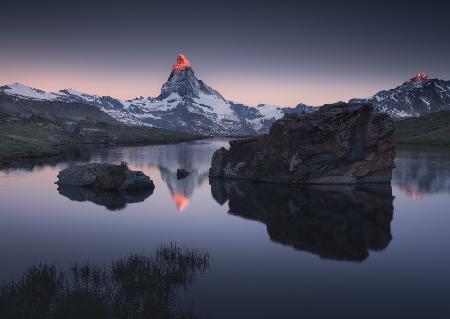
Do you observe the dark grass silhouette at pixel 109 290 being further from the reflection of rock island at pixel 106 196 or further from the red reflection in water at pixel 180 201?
the reflection of rock island at pixel 106 196

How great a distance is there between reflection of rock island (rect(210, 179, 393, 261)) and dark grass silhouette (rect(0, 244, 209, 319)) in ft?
32.5

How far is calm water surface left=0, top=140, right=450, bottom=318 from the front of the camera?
20.8 m

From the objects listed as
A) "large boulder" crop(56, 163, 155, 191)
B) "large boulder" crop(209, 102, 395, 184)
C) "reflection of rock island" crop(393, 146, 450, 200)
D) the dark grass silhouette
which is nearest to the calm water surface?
"reflection of rock island" crop(393, 146, 450, 200)

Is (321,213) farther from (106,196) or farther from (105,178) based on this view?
(105,178)

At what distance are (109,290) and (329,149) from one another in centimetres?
4590

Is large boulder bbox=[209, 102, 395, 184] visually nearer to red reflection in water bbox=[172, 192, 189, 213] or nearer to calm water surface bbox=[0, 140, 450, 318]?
calm water surface bbox=[0, 140, 450, 318]

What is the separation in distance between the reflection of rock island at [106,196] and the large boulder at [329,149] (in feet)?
65.3

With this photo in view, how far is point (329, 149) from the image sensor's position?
60.2 m

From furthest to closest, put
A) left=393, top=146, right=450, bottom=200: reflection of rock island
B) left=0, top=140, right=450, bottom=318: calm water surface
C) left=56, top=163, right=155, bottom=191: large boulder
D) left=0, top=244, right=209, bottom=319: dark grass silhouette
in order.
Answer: left=393, top=146, right=450, bottom=200: reflection of rock island, left=56, top=163, right=155, bottom=191: large boulder, left=0, top=140, right=450, bottom=318: calm water surface, left=0, top=244, right=209, bottom=319: dark grass silhouette

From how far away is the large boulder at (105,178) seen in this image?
56.7 meters

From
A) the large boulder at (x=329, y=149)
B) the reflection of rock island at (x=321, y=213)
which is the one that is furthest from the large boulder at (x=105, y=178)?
the large boulder at (x=329, y=149)

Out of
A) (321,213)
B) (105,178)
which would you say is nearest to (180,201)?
(105,178)

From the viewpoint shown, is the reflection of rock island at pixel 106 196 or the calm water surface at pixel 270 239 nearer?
the calm water surface at pixel 270 239

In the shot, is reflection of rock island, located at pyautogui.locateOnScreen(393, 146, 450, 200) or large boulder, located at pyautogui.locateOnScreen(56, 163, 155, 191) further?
reflection of rock island, located at pyautogui.locateOnScreen(393, 146, 450, 200)
